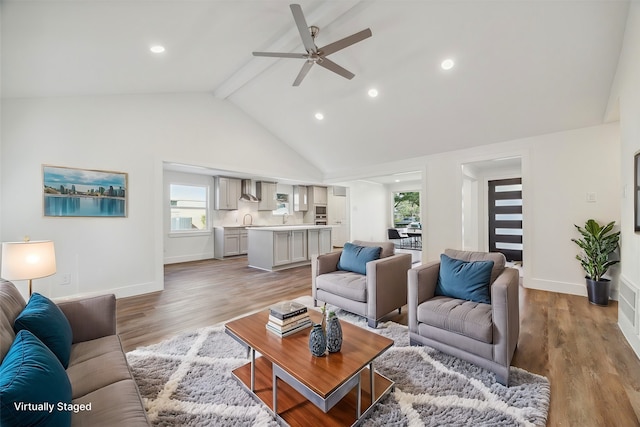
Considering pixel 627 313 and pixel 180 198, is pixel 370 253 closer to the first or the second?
pixel 627 313

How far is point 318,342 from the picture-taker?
155cm

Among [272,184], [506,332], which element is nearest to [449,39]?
[506,332]

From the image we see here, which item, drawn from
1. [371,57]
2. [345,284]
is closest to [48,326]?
[345,284]

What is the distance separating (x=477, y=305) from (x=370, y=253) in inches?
50.0

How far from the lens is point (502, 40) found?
294 cm

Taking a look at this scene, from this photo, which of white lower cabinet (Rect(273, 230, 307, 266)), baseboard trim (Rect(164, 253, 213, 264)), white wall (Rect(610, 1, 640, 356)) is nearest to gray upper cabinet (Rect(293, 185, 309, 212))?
white lower cabinet (Rect(273, 230, 307, 266))

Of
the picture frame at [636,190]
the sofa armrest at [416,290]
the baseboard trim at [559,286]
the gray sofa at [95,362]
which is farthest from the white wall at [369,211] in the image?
the gray sofa at [95,362]

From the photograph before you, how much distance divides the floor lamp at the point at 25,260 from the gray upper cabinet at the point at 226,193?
5079 millimetres

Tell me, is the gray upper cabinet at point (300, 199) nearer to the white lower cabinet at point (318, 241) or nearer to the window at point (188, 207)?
the white lower cabinet at point (318, 241)

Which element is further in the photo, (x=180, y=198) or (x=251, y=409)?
(x=180, y=198)

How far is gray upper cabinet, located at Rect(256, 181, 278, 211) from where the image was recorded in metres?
7.95

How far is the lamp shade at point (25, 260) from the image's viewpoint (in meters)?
1.99

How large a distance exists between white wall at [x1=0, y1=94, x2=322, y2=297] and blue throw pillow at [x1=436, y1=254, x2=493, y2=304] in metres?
4.01

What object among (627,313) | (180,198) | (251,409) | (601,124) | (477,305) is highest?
(601,124)
